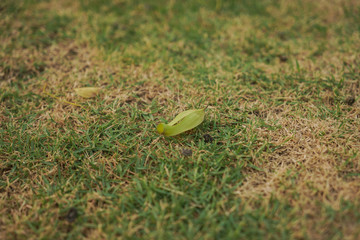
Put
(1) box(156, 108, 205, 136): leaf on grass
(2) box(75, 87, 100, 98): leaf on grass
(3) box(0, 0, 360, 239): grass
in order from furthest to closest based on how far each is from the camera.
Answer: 1. (2) box(75, 87, 100, 98): leaf on grass
2. (1) box(156, 108, 205, 136): leaf on grass
3. (3) box(0, 0, 360, 239): grass

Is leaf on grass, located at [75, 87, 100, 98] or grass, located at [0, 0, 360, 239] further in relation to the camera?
leaf on grass, located at [75, 87, 100, 98]

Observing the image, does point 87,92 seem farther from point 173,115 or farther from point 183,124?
point 183,124

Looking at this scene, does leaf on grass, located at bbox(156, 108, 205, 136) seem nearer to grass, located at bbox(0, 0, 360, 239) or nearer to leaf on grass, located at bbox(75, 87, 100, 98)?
grass, located at bbox(0, 0, 360, 239)

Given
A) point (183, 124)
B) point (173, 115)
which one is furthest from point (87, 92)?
point (183, 124)

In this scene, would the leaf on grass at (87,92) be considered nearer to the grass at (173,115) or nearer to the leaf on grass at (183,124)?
the grass at (173,115)

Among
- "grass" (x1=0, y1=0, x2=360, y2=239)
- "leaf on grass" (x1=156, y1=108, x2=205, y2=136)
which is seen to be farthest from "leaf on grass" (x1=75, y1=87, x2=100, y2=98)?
"leaf on grass" (x1=156, y1=108, x2=205, y2=136)
